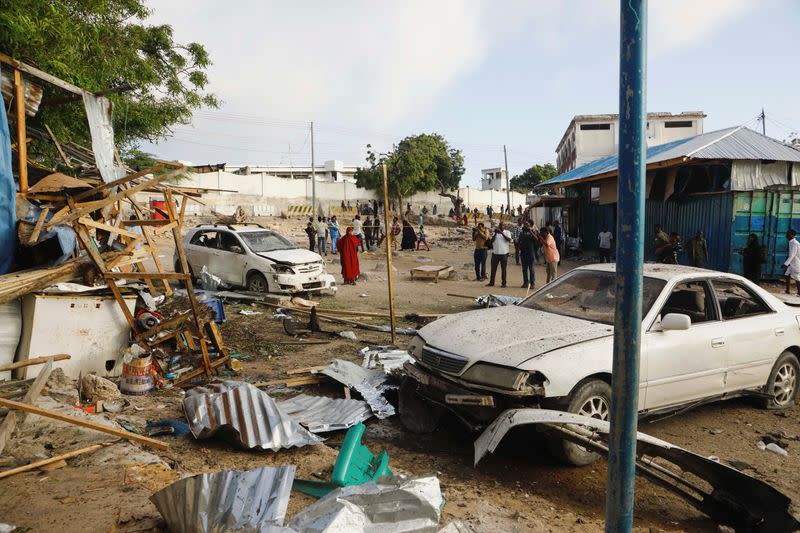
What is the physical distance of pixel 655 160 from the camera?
50.5 feet

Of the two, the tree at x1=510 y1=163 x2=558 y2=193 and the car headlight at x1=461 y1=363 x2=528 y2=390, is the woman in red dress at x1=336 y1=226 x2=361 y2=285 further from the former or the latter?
the tree at x1=510 y1=163 x2=558 y2=193

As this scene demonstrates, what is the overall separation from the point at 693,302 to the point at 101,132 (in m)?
7.61

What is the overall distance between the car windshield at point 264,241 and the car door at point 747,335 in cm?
935

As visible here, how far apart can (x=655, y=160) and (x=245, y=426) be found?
574 inches

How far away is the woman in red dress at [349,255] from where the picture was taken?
1443 centimetres

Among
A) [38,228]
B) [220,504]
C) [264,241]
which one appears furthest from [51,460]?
[264,241]

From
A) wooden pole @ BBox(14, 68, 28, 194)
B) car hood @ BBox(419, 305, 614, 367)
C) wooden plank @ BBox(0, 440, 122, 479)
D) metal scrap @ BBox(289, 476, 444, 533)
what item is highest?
wooden pole @ BBox(14, 68, 28, 194)

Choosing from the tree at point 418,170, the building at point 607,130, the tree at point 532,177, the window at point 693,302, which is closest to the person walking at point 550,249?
the window at point 693,302

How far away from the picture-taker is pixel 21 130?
6.27 metres

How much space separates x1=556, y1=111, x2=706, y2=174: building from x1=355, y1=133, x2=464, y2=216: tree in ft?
→ 35.9

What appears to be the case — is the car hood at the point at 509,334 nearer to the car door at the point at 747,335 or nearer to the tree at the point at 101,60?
the car door at the point at 747,335

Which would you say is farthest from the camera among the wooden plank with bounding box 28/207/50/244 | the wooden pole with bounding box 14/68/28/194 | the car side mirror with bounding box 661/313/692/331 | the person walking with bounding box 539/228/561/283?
the person walking with bounding box 539/228/561/283

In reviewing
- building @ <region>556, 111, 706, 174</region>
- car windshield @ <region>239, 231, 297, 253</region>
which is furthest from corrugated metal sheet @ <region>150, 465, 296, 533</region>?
building @ <region>556, 111, 706, 174</region>

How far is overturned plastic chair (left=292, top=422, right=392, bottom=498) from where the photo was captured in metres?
3.50
